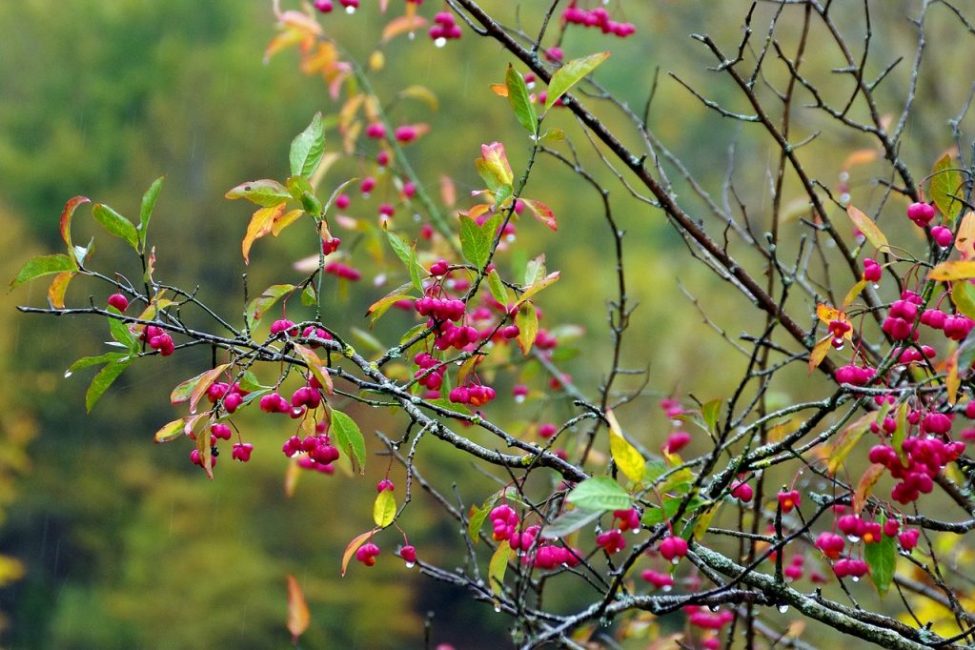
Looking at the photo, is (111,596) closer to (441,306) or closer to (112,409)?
(112,409)

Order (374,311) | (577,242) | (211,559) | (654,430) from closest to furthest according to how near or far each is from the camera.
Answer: (374,311), (654,430), (211,559), (577,242)

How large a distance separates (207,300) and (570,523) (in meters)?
8.78

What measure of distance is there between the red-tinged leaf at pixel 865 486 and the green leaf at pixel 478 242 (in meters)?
0.37

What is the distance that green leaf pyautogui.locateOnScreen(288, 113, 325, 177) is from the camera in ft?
3.06

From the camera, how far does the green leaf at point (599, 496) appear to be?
27.7 inches

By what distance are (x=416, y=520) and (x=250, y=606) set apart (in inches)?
60.6

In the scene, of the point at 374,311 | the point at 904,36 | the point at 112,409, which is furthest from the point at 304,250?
the point at 374,311

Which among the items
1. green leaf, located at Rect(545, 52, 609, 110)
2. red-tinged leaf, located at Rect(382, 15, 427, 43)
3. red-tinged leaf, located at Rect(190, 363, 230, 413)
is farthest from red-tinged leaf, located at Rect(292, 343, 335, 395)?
red-tinged leaf, located at Rect(382, 15, 427, 43)

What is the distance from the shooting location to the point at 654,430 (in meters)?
7.23

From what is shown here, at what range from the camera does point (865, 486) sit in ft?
2.62

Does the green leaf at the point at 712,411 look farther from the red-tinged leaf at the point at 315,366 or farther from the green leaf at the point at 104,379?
the green leaf at the point at 104,379

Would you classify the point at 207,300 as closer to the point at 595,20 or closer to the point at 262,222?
the point at 595,20

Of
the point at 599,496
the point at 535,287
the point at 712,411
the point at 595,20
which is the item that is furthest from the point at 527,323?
the point at 595,20

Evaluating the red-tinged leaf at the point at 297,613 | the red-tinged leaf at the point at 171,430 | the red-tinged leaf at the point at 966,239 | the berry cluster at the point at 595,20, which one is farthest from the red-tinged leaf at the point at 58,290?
the berry cluster at the point at 595,20
